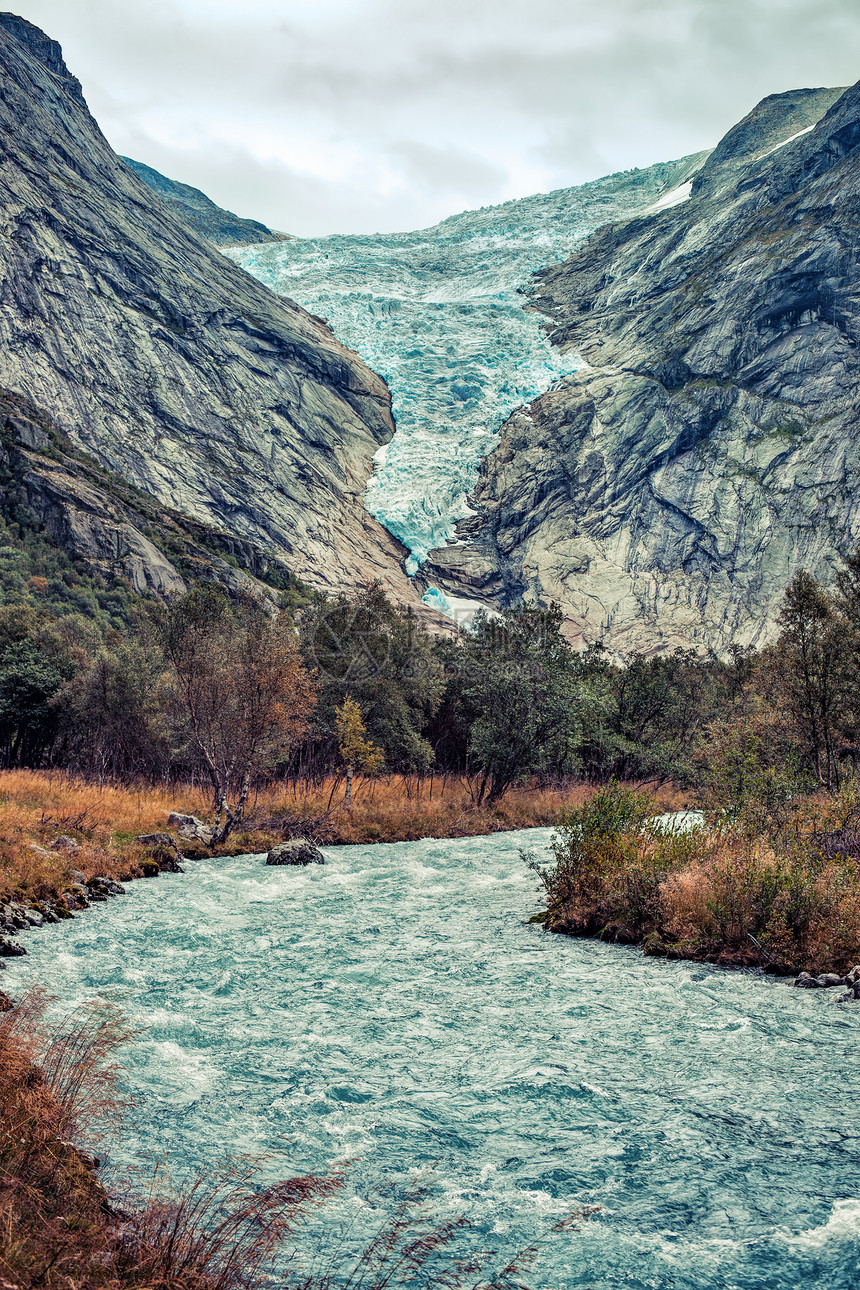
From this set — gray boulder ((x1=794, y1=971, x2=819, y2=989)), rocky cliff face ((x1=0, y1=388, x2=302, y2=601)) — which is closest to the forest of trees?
gray boulder ((x1=794, y1=971, x2=819, y2=989))

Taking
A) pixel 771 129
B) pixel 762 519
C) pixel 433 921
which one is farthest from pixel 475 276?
pixel 433 921

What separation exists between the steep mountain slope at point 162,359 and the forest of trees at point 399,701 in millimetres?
67408

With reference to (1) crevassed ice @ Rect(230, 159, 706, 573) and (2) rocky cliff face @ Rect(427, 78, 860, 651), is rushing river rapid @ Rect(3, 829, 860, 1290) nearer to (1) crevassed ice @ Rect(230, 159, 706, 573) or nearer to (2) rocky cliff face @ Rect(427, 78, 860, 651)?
(2) rocky cliff face @ Rect(427, 78, 860, 651)

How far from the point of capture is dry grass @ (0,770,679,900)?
17.2m

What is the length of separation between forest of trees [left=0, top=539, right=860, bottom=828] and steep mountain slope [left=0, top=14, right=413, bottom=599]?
67408 millimetres

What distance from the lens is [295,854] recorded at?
22828 millimetres

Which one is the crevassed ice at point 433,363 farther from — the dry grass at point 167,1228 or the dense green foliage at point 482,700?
the dry grass at point 167,1228

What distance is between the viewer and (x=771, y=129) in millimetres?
183125

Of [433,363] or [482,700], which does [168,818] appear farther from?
[433,363]

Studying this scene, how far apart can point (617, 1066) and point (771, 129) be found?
23318 cm

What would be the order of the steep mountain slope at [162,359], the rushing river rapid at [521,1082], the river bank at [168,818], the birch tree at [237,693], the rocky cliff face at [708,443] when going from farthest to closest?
the rocky cliff face at [708,443] → the steep mountain slope at [162,359] → the birch tree at [237,693] → the river bank at [168,818] → the rushing river rapid at [521,1082]

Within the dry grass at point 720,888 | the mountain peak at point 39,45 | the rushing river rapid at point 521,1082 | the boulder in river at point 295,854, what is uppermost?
the mountain peak at point 39,45

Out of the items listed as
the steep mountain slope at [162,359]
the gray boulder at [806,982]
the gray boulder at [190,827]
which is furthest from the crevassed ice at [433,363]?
the gray boulder at [806,982]

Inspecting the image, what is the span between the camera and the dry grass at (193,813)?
1722 cm
